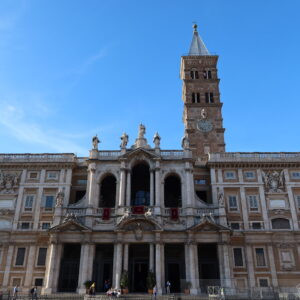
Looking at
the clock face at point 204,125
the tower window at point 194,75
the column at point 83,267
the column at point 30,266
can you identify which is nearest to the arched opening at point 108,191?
the column at point 83,267

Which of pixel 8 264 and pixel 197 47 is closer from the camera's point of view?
pixel 8 264

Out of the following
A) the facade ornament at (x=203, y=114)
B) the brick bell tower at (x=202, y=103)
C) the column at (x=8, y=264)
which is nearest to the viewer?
the column at (x=8, y=264)

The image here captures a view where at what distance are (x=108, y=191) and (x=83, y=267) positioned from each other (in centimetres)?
1108

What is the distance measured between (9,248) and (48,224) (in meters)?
5.03

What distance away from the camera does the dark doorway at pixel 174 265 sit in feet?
127

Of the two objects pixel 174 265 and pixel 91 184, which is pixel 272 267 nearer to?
pixel 174 265

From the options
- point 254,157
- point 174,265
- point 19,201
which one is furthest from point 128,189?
point 254,157

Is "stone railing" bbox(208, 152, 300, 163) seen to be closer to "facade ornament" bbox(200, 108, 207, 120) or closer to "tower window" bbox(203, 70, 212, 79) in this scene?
"facade ornament" bbox(200, 108, 207, 120)

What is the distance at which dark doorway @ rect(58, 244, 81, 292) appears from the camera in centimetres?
3769

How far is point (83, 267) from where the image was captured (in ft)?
118

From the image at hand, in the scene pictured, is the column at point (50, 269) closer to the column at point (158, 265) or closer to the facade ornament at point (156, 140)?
the column at point (158, 265)

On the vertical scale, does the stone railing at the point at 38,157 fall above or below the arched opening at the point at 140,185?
above

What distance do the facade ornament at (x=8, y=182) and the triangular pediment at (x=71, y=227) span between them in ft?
28.5

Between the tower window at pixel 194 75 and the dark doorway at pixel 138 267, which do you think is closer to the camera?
the dark doorway at pixel 138 267
